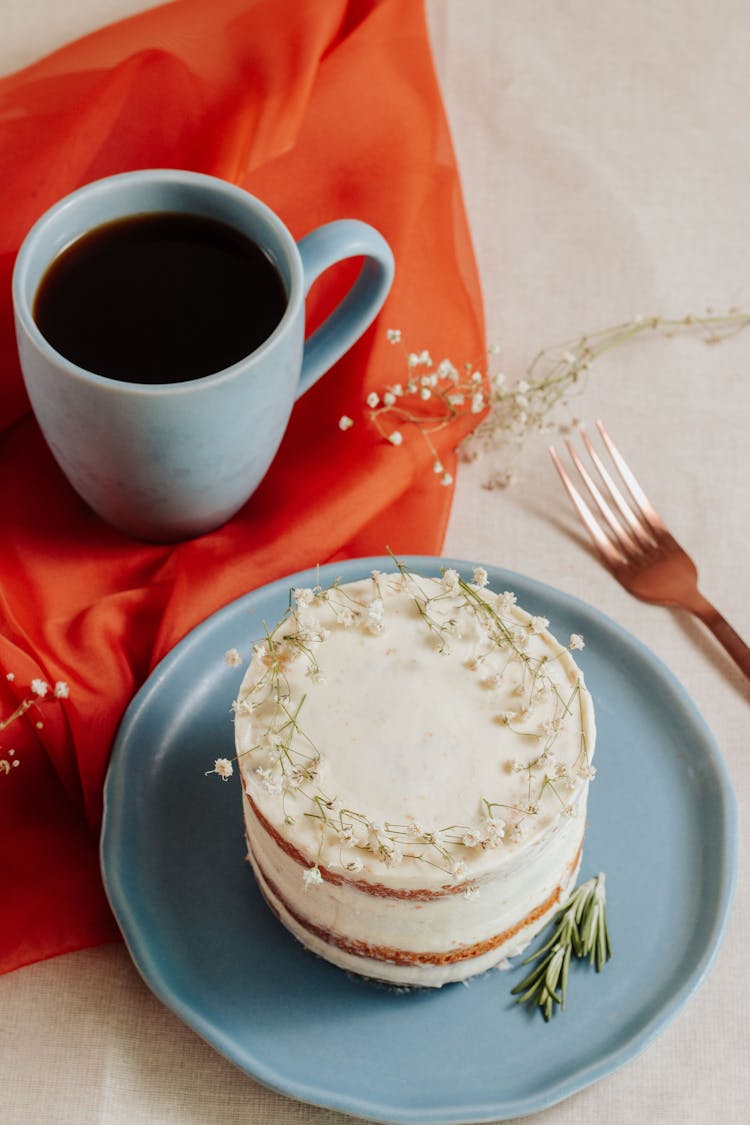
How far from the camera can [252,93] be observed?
5.84ft

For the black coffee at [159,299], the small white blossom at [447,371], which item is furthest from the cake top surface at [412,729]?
the small white blossom at [447,371]

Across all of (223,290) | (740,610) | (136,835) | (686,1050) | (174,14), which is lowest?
(686,1050)

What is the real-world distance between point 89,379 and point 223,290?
9.1 inches

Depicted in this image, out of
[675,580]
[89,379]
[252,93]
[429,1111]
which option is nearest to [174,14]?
[252,93]

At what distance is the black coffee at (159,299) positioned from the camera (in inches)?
55.6

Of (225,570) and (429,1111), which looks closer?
(429,1111)

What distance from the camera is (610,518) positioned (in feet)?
5.43

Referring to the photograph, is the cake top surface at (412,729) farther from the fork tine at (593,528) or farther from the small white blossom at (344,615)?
the fork tine at (593,528)

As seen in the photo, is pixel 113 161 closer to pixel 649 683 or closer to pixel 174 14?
pixel 174 14

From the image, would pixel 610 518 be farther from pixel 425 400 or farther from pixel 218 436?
pixel 218 436

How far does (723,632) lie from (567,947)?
0.47 metres

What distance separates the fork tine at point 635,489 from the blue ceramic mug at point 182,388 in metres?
0.38

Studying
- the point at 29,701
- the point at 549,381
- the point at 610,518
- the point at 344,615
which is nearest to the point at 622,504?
the point at 610,518

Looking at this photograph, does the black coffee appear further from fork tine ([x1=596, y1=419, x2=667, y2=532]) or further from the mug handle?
fork tine ([x1=596, y1=419, x2=667, y2=532])
